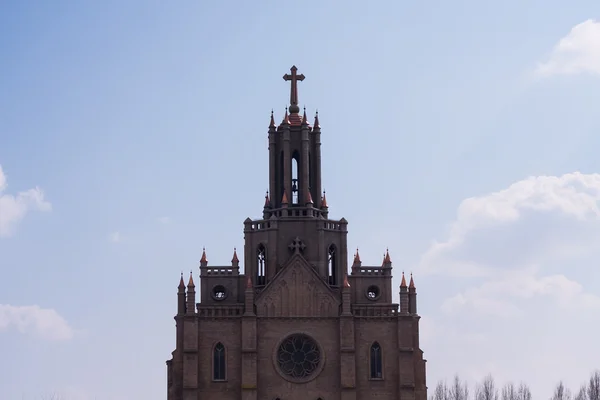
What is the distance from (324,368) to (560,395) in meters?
54.3

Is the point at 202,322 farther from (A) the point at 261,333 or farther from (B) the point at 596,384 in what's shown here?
(B) the point at 596,384

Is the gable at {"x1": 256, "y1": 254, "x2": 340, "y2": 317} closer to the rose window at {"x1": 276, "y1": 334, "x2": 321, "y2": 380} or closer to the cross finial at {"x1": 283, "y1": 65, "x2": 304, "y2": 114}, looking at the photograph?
the rose window at {"x1": 276, "y1": 334, "x2": 321, "y2": 380}

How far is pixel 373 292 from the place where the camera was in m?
92.4

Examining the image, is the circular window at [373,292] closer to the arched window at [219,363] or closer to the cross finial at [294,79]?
the arched window at [219,363]

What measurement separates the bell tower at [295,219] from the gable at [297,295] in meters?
1.18

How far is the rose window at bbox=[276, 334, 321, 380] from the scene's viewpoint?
293 feet

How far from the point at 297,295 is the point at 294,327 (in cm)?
233

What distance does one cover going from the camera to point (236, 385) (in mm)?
88562

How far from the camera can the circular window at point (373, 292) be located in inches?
3629

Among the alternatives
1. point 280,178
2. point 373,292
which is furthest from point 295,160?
point 373,292

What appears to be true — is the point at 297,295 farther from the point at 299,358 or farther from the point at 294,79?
the point at 294,79

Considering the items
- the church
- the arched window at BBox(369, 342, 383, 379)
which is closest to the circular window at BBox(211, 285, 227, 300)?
the church

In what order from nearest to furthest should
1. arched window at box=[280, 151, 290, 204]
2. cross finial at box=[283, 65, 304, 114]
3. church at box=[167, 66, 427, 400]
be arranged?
church at box=[167, 66, 427, 400], arched window at box=[280, 151, 290, 204], cross finial at box=[283, 65, 304, 114]

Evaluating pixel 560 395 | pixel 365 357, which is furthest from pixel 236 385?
pixel 560 395
